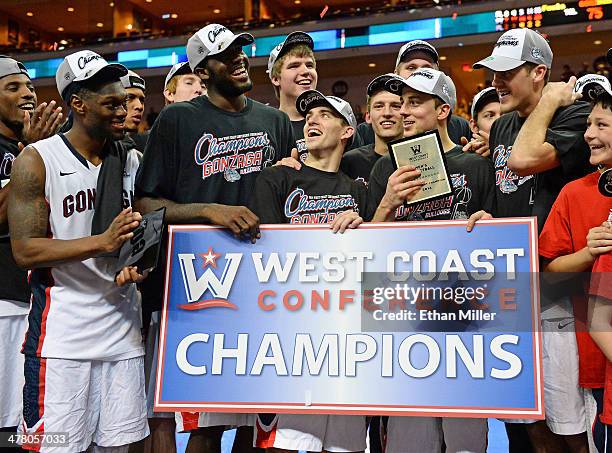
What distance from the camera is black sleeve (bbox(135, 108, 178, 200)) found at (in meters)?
2.84

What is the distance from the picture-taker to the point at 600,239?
2.38 m

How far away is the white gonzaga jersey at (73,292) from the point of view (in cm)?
250

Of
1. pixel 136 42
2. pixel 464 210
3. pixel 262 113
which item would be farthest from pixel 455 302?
pixel 136 42

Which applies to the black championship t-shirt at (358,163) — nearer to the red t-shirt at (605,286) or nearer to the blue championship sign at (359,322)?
the blue championship sign at (359,322)

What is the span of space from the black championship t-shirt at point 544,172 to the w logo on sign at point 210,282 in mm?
1186

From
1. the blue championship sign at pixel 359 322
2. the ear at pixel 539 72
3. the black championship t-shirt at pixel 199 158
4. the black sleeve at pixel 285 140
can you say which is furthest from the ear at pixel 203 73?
the ear at pixel 539 72

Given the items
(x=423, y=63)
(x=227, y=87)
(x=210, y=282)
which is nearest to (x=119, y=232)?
(x=210, y=282)

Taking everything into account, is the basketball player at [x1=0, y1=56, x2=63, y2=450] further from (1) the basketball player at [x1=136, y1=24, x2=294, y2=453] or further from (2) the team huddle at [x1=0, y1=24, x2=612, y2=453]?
(1) the basketball player at [x1=136, y1=24, x2=294, y2=453]

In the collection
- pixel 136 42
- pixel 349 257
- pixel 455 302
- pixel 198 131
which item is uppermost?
pixel 136 42

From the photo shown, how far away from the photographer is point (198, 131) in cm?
292

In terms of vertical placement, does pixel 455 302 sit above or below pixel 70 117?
below

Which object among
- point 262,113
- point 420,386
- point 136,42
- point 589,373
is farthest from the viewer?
point 136,42

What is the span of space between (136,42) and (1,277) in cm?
1737

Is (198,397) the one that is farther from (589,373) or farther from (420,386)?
(589,373)
